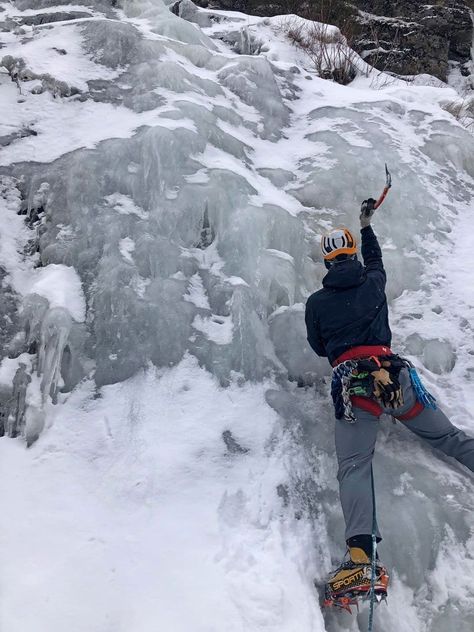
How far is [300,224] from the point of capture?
4.24m

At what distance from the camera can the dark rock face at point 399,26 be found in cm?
979

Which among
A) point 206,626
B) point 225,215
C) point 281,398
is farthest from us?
point 225,215

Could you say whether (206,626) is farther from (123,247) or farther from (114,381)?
(123,247)

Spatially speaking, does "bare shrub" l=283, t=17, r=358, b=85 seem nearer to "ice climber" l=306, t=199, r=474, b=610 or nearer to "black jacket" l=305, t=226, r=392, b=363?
"ice climber" l=306, t=199, r=474, b=610

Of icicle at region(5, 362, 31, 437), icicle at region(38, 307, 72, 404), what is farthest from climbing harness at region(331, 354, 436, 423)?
icicle at region(5, 362, 31, 437)

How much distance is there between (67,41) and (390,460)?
15.7 feet

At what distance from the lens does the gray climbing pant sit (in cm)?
258

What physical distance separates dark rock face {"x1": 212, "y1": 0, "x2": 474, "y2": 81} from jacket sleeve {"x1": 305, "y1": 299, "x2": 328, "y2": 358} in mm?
7963

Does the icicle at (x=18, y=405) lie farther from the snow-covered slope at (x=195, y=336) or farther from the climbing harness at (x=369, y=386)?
the climbing harness at (x=369, y=386)

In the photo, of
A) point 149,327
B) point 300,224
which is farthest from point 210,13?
point 149,327

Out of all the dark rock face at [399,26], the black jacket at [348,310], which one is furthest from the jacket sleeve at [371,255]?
the dark rock face at [399,26]

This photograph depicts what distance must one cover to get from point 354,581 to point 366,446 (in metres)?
0.68

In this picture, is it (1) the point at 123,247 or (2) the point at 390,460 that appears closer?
(2) the point at 390,460

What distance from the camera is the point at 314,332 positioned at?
10.5 feet
